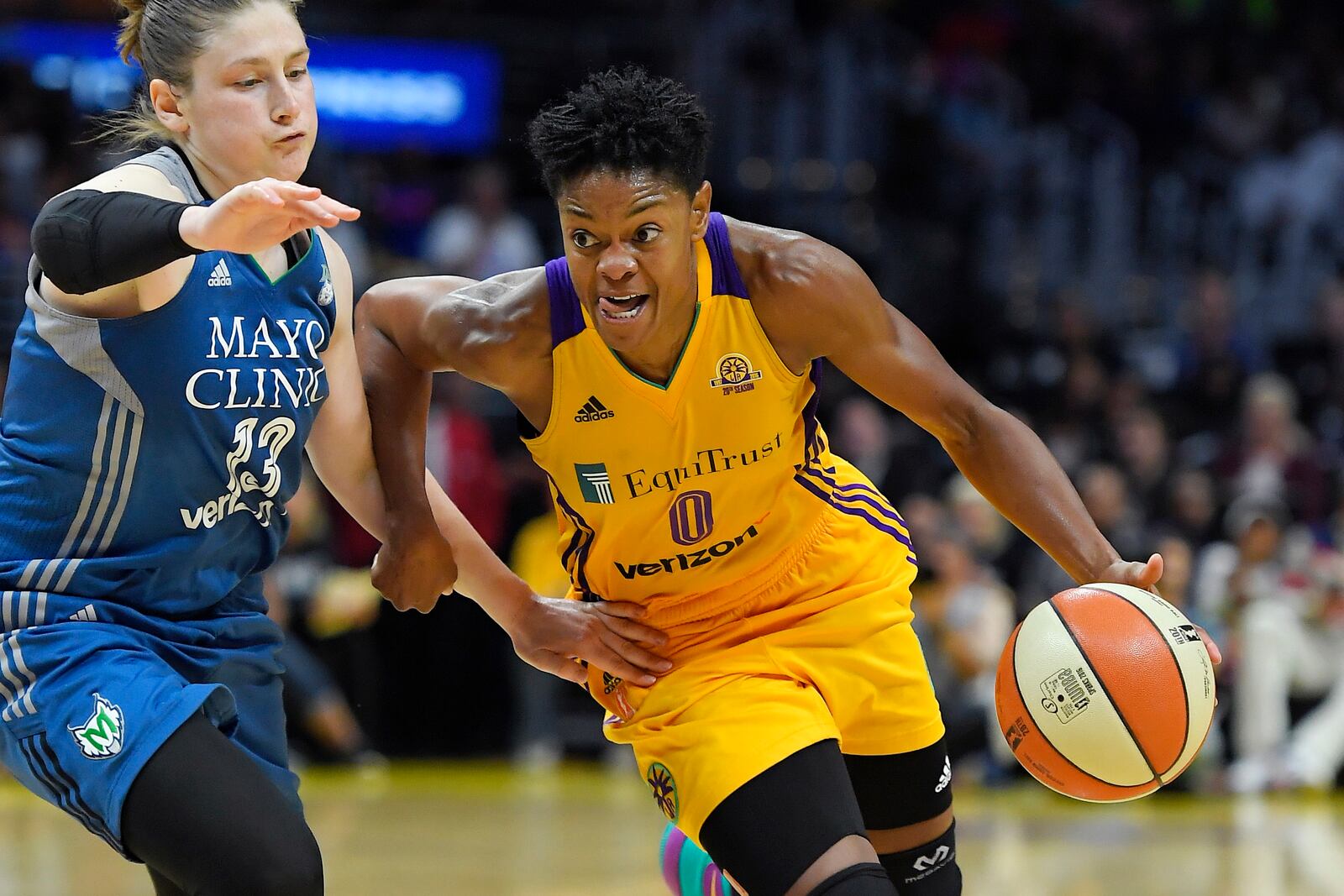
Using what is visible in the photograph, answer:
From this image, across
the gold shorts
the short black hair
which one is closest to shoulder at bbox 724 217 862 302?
the short black hair

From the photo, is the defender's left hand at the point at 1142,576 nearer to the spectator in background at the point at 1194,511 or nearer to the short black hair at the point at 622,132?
the short black hair at the point at 622,132

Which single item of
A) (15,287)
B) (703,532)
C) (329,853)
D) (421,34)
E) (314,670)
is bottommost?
(314,670)

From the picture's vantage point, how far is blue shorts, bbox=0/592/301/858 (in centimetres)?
294

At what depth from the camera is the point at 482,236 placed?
11.0 meters

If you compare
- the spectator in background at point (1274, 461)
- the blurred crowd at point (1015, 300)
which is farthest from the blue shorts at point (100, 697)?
the spectator in background at point (1274, 461)

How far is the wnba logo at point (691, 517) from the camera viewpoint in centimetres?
371

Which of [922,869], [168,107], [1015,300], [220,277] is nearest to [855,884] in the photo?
[922,869]

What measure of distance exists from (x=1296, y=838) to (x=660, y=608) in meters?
4.76

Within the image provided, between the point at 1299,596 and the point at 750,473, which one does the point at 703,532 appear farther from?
the point at 1299,596

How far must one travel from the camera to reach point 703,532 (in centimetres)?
375

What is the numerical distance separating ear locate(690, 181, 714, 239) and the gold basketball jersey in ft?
0.20

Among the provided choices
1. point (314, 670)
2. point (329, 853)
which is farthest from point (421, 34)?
point (329, 853)

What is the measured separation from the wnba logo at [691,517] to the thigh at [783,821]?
1.81 ft

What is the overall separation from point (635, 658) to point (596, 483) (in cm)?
43
